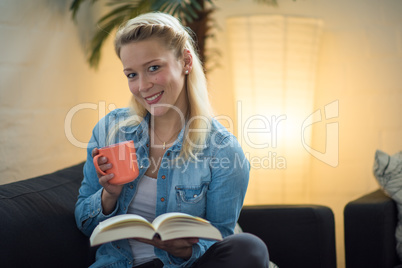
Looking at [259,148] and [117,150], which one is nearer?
[117,150]

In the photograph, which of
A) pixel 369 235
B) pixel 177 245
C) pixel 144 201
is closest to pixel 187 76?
pixel 144 201

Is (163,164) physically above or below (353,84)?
below

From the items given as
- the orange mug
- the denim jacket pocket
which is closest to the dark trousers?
the denim jacket pocket

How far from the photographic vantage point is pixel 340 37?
242cm

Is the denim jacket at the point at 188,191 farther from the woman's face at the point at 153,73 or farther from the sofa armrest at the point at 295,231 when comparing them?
the sofa armrest at the point at 295,231

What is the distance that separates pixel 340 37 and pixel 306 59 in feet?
1.31

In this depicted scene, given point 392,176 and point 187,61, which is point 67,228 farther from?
point 392,176

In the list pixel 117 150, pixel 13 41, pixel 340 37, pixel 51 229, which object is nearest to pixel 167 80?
pixel 117 150

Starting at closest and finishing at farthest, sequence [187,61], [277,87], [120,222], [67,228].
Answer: [120,222] < [67,228] < [187,61] < [277,87]

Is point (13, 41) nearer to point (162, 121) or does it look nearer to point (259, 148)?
point (162, 121)

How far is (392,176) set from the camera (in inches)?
68.4

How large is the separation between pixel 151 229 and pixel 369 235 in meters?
0.86

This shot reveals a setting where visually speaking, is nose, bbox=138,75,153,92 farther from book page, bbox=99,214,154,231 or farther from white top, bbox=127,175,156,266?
book page, bbox=99,214,154,231

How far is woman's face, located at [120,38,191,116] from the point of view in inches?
50.3
